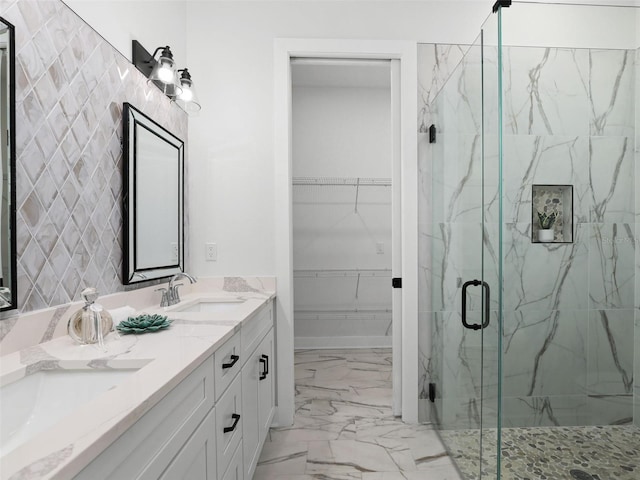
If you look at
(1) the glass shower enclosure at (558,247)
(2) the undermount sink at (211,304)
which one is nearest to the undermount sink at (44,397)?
(2) the undermount sink at (211,304)

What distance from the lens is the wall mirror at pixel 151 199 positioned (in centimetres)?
167

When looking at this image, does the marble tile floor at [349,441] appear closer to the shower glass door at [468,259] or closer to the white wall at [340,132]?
the shower glass door at [468,259]

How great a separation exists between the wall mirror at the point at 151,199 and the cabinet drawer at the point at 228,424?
28.7 inches

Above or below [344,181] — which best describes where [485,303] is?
below

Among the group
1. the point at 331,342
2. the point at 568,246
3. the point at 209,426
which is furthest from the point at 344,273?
the point at 209,426

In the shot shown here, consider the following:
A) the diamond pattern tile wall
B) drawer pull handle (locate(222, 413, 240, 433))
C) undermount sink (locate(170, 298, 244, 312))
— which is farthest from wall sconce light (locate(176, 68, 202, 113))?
drawer pull handle (locate(222, 413, 240, 433))

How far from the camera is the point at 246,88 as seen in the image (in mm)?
2389

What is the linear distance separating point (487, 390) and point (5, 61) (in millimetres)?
1950

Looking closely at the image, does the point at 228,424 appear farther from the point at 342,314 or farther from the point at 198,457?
the point at 342,314

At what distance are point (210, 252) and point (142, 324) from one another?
3.67ft

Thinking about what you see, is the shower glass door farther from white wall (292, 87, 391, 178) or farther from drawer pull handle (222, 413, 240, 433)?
white wall (292, 87, 391, 178)

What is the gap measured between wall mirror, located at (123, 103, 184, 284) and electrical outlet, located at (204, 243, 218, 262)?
7.1 inches

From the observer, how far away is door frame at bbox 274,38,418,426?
92.7 inches

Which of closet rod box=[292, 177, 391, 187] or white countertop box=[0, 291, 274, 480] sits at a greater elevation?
closet rod box=[292, 177, 391, 187]
